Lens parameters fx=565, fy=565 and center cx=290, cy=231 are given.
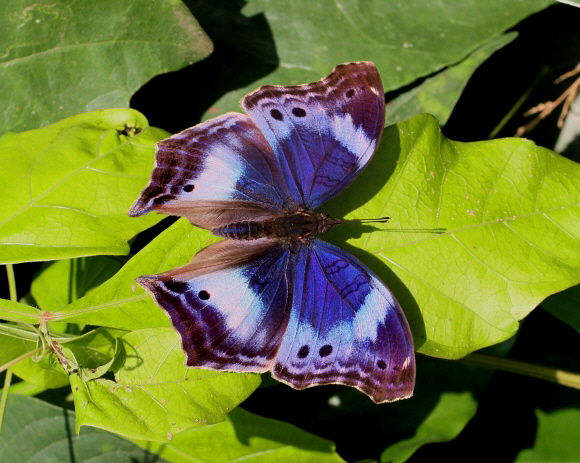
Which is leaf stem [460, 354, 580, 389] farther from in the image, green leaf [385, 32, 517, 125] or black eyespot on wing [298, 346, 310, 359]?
green leaf [385, 32, 517, 125]

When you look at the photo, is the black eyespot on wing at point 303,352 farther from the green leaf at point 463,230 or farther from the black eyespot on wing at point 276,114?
the black eyespot on wing at point 276,114

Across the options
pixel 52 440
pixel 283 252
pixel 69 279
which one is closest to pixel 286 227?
pixel 283 252

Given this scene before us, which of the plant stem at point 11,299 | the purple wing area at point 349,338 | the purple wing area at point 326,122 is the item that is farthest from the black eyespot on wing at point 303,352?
the plant stem at point 11,299

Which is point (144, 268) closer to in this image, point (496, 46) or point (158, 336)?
point (158, 336)

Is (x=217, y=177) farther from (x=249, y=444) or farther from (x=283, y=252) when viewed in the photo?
(x=249, y=444)

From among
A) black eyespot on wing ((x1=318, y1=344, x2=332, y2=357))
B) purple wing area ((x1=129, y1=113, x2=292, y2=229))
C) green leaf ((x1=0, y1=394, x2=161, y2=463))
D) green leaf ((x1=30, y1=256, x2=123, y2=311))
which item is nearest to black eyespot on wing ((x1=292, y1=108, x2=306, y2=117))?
purple wing area ((x1=129, y1=113, x2=292, y2=229))
